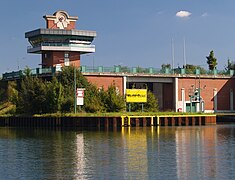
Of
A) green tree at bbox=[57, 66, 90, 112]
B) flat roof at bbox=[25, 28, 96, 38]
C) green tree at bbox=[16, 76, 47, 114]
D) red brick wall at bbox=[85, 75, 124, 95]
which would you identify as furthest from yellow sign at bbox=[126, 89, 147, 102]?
flat roof at bbox=[25, 28, 96, 38]

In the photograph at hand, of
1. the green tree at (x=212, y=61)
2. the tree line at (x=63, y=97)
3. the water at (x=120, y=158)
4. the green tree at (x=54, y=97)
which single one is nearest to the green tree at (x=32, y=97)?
the tree line at (x=63, y=97)

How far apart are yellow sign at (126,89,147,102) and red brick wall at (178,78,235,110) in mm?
15536

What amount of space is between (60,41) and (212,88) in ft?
102

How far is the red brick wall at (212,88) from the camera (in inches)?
4048

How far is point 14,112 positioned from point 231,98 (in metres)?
43.7

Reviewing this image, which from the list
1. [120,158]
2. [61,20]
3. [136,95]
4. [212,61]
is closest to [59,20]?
[61,20]

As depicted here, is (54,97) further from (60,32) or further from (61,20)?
(61,20)

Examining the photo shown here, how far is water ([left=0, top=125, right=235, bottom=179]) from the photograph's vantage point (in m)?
32.3

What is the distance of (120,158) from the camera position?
38969 millimetres

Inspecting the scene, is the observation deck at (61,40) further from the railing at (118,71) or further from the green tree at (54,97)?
the green tree at (54,97)

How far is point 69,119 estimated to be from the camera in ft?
254

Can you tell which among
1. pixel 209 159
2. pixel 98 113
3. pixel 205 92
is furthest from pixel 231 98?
pixel 209 159

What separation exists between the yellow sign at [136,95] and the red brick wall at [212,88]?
612 inches

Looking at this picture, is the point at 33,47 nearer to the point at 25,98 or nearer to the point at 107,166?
the point at 25,98
